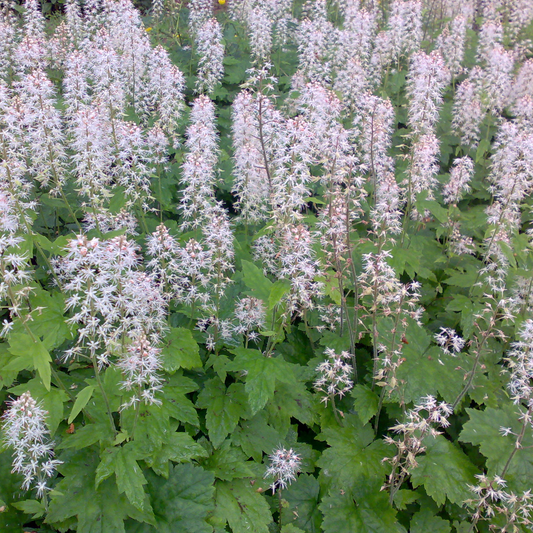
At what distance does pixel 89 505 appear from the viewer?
285 cm

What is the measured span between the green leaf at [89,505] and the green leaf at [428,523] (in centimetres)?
206

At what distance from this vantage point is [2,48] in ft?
23.9

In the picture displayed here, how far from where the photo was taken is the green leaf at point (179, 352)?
10.6 feet

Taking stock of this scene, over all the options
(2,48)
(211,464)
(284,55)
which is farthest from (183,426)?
(284,55)

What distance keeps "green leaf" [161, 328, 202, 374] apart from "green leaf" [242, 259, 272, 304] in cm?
67

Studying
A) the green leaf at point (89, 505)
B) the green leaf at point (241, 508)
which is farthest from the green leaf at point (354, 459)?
the green leaf at point (89, 505)

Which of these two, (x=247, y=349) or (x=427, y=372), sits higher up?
(x=247, y=349)

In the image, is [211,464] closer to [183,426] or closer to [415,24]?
[183,426]

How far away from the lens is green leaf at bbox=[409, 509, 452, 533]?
332cm

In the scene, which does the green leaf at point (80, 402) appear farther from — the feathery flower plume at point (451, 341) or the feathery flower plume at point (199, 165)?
the feathery flower plume at point (451, 341)

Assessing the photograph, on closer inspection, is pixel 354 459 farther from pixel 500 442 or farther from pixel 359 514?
pixel 500 442

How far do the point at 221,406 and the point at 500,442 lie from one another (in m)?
2.42

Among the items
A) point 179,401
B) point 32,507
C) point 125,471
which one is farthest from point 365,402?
point 32,507

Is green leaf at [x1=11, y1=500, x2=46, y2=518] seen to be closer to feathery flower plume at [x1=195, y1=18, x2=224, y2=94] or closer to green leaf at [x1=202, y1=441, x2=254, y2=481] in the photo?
green leaf at [x1=202, y1=441, x2=254, y2=481]
